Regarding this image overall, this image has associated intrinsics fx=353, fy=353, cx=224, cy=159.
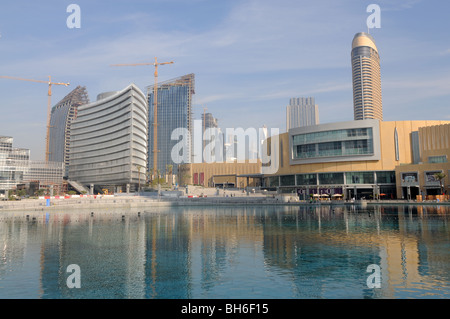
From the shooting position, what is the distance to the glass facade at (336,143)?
114500 mm

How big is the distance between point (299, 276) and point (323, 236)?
56.9 ft

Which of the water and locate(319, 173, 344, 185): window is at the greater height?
locate(319, 173, 344, 185): window

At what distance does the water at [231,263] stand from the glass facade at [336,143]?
75349mm

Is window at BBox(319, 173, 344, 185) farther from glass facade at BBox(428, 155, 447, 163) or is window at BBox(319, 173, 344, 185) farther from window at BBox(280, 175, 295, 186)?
glass facade at BBox(428, 155, 447, 163)

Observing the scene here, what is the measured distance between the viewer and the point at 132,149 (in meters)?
190

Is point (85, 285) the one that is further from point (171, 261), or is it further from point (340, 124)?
point (340, 124)

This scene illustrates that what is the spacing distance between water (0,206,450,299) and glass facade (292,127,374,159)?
75349 millimetres

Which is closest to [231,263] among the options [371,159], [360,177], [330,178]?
[371,159]

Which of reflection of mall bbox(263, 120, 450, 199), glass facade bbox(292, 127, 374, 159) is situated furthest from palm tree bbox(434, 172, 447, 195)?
→ glass facade bbox(292, 127, 374, 159)

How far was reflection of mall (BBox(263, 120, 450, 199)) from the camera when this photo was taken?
104 meters

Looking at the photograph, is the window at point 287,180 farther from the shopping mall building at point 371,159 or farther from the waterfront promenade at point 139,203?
the waterfront promenade at point 139,203

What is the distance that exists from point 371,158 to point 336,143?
1191cm

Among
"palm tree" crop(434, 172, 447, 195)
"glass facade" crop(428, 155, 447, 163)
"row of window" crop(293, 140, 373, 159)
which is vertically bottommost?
"palm tree" crop(434, 172, 447, 195)

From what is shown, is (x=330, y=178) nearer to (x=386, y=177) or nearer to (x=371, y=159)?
(x=371, y=159)
